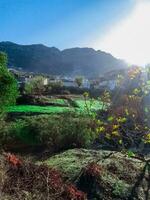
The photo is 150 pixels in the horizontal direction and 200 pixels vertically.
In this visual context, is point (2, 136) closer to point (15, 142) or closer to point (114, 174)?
point (15, 142)

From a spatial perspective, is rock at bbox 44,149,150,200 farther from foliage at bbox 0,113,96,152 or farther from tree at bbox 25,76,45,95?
tree at bbox 25,76,45,95

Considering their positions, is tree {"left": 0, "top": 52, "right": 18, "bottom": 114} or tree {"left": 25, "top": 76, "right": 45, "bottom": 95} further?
tree {"left": 25, "top": 76, "right": 45, "bottom": 95}

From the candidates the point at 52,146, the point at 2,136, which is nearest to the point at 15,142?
the point at 2,136

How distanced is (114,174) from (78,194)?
2037 millimetres

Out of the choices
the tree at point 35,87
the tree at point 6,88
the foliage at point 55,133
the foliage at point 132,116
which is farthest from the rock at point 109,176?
the tree at point 35,87

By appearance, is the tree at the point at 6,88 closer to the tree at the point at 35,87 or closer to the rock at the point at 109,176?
the rock at the point at 109,176

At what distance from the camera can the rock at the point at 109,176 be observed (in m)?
10.4

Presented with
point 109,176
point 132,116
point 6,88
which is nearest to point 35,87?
point 6,88

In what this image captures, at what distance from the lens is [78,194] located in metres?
9.62

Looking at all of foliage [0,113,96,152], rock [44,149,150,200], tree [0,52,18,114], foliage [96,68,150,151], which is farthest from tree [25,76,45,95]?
rock [44,149,150,200]

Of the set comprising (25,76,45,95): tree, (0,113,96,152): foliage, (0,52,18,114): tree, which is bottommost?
(25,76,45,95): tree

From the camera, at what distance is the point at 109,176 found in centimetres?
Result: 1116

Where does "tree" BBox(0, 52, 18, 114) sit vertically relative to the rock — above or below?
above

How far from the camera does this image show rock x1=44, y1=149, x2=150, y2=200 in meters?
10.4
